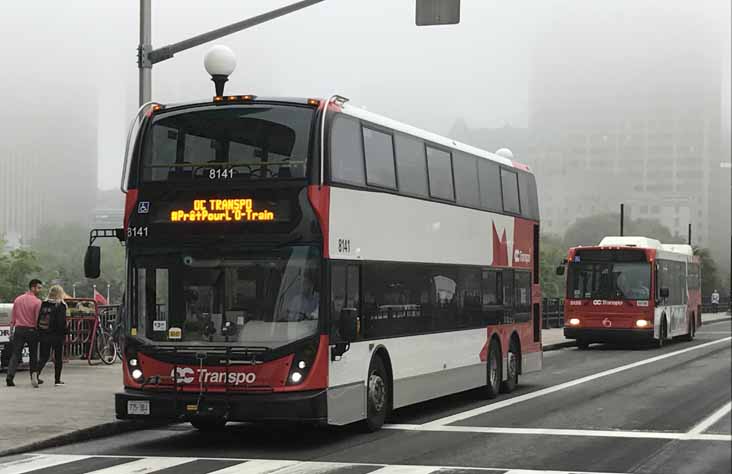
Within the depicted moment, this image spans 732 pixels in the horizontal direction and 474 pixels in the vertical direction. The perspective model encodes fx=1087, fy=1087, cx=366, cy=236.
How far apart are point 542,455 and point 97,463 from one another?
4.22 meters

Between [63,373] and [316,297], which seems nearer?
[316,297]

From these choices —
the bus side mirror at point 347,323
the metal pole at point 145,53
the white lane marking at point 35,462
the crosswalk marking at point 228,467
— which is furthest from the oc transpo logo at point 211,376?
the metal pole at point 145,53

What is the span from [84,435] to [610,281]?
23.1 meters

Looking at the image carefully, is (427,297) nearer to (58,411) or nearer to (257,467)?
(58,411)

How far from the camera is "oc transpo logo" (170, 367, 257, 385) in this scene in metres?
11.0

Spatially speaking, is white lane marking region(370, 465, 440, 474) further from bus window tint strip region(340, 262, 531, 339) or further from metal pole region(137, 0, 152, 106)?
metal pole region(137, 0, 152, 106)

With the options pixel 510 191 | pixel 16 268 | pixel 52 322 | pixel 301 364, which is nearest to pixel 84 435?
pixel 301 364

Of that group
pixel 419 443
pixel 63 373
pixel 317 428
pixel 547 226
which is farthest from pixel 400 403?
pixel 63 373

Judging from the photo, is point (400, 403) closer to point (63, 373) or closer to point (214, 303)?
point (214, 303)

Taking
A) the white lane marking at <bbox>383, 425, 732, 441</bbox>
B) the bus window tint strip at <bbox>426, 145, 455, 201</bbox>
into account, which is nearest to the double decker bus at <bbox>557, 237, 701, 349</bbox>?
the bus window tint strip at <bbox>426, 145, 455, 201</bbox>

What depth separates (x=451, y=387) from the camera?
15641 mm

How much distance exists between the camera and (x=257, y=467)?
9.77 metres

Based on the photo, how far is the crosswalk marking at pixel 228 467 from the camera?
9.41 metres

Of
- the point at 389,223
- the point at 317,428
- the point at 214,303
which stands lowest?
the point at 317,428
